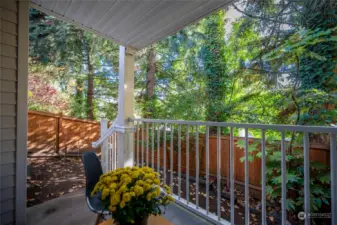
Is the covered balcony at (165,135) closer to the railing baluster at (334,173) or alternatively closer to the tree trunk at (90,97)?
the railing baluster at (334,173)

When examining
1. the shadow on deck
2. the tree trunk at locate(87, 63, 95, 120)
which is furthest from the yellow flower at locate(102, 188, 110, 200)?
the tree trunk at locate(87, 63, 95, 120)

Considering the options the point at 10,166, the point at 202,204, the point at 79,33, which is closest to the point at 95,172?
the point at 10,166

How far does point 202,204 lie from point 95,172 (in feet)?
7.11

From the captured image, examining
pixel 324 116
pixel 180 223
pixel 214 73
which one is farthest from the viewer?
pixel 214 73

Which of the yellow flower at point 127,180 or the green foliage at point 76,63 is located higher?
the green foliage at point 76,63

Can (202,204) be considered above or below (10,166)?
below

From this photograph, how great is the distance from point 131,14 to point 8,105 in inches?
57.2

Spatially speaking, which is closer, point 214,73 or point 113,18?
point 113,18

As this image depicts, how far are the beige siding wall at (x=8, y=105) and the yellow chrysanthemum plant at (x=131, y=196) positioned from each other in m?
1.38

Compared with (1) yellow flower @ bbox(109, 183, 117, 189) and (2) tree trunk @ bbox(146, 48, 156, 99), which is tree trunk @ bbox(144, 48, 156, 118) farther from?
(1) yellow flower @ bbox(109, 183, 117, 189)

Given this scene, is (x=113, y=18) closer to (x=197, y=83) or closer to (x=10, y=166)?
(x=10, y=166)

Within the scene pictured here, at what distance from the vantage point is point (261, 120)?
14.0ft

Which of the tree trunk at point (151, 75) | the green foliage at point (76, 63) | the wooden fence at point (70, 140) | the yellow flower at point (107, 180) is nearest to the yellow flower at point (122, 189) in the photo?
the yellow flower at point (107, 180)

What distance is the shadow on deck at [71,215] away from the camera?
1.98m
